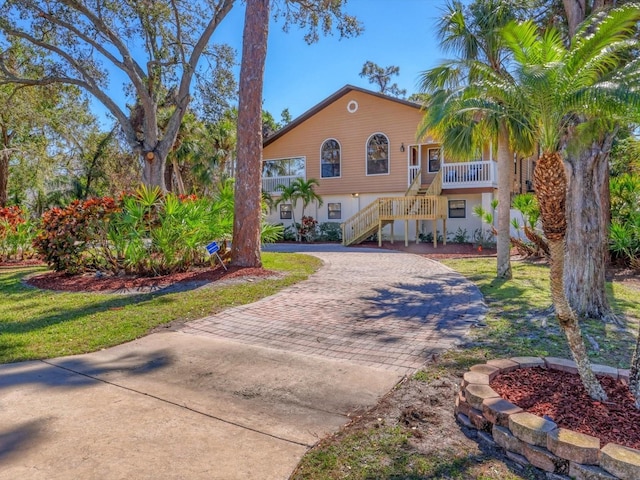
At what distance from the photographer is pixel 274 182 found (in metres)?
24.7

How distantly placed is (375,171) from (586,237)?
16469 millimetres

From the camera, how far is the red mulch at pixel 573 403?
8.89 ft

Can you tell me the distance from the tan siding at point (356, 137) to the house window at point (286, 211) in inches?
86.2

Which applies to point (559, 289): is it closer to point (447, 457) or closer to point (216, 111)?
point (447, 457)

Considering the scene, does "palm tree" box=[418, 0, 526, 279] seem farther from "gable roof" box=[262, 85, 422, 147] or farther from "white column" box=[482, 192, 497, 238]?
"white column" box=[482, 192, 497, 238]

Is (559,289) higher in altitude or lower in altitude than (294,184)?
lower

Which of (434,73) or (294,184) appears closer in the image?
(434,73)

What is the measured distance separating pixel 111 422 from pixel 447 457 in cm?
240

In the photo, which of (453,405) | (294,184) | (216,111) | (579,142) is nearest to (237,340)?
(453,405)

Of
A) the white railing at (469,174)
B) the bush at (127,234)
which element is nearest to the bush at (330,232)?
the white railing at (469,174)

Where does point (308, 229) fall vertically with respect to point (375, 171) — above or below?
below

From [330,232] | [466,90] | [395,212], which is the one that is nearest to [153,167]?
[395,212]

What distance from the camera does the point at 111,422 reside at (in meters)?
3.09

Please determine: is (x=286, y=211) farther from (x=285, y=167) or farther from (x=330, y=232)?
(x=330, y=232)
